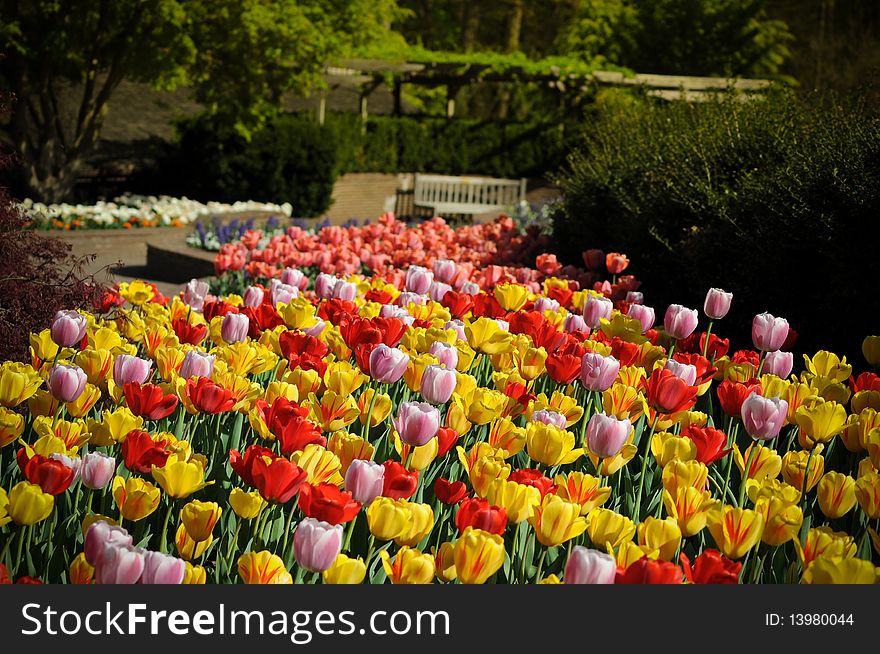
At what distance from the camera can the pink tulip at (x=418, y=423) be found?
7.79ft

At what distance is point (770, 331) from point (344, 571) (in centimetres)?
227

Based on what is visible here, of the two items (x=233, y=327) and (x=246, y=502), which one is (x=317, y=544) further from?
(x=233, y=327)

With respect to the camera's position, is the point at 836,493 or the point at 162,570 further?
the point at 836,493

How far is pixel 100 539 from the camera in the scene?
5.95ft

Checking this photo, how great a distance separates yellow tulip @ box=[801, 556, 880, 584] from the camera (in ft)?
6.01

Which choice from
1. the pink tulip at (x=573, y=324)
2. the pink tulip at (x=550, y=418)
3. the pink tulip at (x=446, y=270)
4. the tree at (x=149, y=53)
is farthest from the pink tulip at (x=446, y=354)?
the tree at (x=149, y=53)

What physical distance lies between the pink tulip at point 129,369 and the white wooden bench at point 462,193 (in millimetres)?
17100

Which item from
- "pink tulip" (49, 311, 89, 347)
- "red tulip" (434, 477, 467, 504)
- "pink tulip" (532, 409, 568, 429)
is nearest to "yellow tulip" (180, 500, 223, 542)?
"red tulip" (434, 477, 467, 504)

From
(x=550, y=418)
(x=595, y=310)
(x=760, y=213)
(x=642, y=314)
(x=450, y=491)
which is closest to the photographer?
(x=450, y=491)

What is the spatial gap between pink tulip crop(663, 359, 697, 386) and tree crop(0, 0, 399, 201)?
45.2 ft

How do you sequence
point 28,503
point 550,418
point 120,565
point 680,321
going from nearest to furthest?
point 120,565
point 28,503
point 550,418
point 680,321

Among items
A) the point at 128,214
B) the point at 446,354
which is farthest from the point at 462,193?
the point at 446,354

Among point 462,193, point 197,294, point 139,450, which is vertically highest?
point 139,450

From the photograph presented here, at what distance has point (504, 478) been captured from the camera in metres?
2.14
